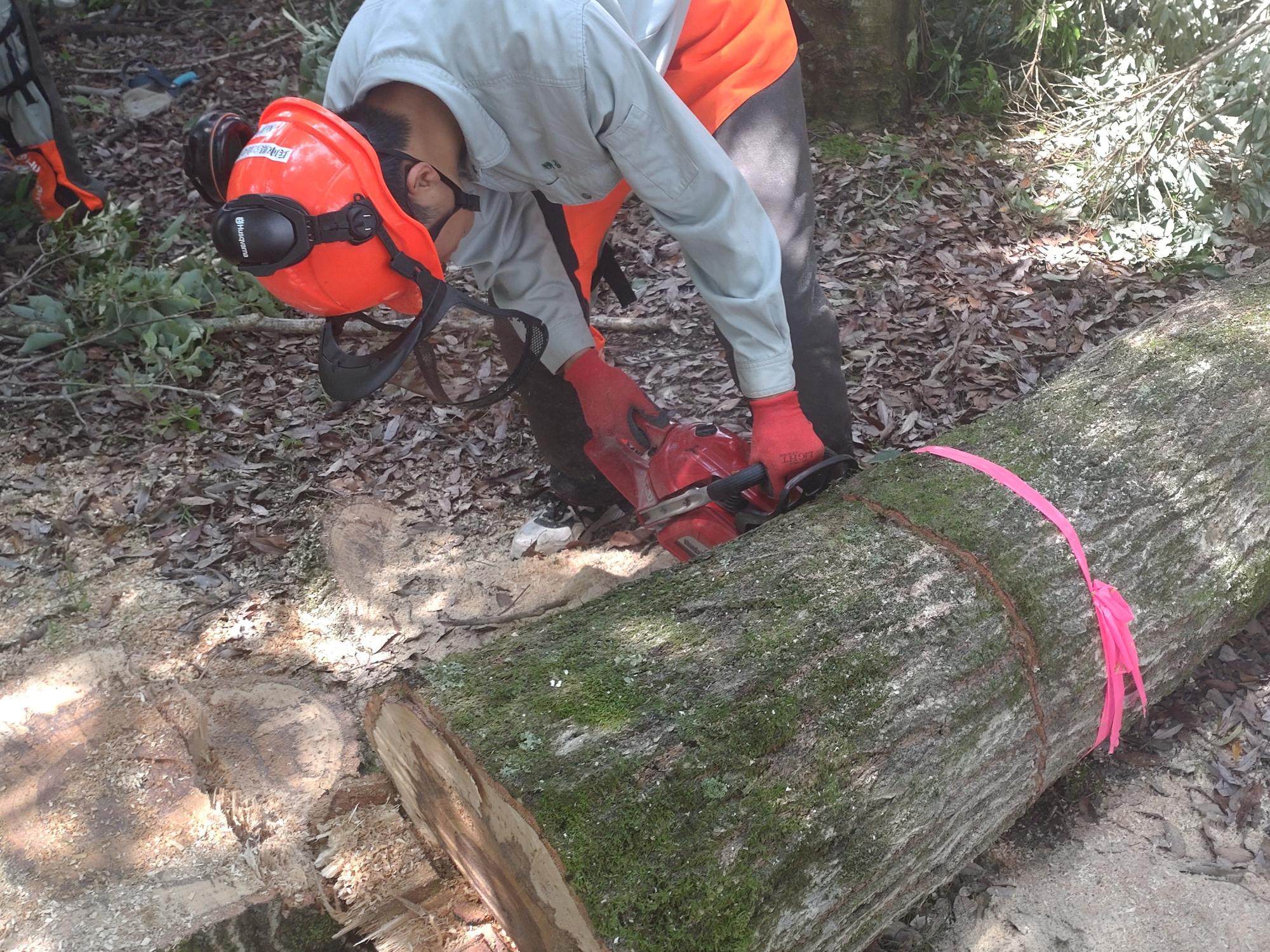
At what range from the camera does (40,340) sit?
3.80m

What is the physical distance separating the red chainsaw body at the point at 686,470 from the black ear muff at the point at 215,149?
3.73ft

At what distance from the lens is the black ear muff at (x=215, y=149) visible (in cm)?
191

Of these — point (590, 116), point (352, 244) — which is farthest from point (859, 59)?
point (352, 244)

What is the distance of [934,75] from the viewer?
5195mm

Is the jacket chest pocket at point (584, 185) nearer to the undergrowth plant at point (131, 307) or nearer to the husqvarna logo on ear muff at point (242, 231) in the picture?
the husqvarna logo on ear muff at point (242, 231)

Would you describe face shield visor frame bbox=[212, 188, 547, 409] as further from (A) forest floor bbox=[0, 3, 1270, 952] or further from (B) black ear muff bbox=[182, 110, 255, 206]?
(A) forest floor bbox=[0, 3, 1270, 952]

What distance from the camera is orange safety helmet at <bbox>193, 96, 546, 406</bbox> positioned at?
1.69 metres

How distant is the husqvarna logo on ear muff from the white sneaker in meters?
1.65

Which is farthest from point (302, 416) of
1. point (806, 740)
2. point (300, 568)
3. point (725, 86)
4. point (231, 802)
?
point (806, 740)

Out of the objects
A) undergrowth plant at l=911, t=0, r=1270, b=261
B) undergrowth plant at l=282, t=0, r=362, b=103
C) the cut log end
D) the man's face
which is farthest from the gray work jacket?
undergrowth plant at l=282, t=0, r=362, b=103

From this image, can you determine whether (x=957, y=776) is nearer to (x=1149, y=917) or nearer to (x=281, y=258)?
(x=1149, y=917)

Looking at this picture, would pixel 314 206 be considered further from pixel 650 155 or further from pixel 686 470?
pixel 686 470

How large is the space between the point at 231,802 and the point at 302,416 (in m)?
1.94

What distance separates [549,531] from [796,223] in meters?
1.35
